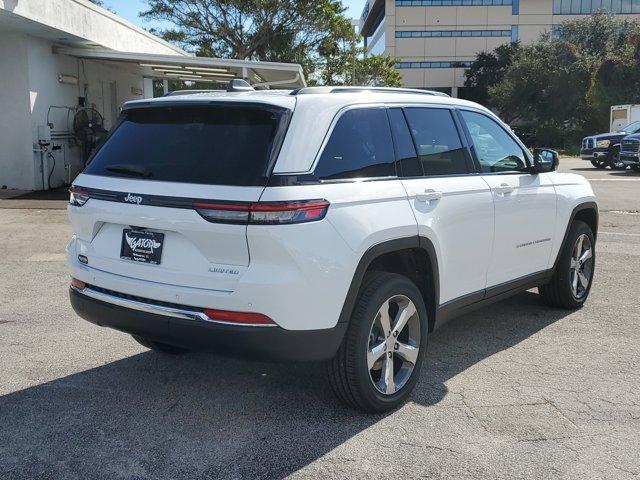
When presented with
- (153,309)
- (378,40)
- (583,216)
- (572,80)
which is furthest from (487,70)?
(153,309)

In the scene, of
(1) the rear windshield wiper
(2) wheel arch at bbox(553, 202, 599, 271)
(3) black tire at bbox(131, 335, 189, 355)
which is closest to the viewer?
(1) the rear windshield wiper

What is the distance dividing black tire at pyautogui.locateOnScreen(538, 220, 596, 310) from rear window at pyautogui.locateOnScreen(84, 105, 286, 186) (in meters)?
3.43

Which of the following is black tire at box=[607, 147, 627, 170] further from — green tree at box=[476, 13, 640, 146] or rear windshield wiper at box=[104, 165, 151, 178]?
green tree at box=[476, 13, 640, 146]

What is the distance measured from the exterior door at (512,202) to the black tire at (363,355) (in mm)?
1277

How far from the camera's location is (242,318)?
3.40 meters

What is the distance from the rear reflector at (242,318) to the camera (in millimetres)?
3389

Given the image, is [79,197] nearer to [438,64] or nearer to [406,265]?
[406,265]

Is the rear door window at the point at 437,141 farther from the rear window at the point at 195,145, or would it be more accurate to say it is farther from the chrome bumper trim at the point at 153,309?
the chrome bumper trim at the point at 153,309

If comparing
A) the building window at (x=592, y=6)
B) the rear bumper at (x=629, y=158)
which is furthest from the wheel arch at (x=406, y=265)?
the building window at (x=592, y=6)

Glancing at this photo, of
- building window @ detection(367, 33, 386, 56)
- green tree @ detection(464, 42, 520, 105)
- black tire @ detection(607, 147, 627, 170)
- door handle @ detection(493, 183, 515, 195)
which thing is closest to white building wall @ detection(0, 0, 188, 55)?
door handle @ detection(493, 183, 515, 195)

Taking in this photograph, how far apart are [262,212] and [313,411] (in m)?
1.36

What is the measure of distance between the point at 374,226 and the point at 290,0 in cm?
3288

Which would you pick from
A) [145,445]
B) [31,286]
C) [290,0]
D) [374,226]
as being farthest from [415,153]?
[290,0]

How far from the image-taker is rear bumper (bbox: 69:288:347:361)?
3.41 m
